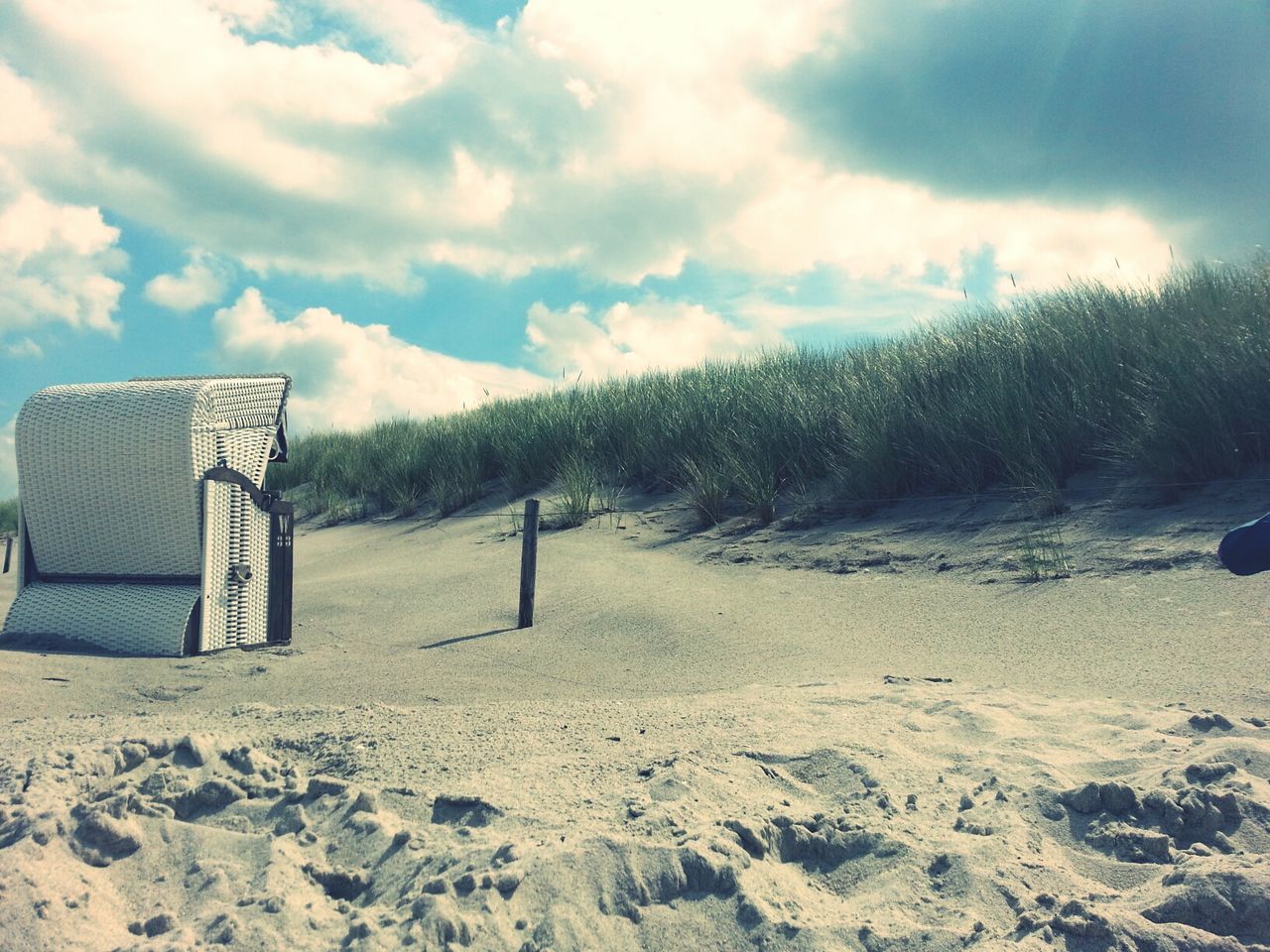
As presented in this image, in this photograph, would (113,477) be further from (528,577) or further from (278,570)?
(528,577)

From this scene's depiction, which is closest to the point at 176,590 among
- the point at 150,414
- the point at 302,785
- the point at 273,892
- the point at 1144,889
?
the point at 150,414

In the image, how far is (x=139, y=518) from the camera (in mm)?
5766

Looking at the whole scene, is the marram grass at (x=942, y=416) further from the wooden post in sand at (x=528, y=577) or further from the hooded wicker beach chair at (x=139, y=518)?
the hooded wicker beach chair at (x=139, y=518)

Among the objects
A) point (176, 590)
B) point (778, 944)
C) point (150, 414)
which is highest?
point (150, 414)

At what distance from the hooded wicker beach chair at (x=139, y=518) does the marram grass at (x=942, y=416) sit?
427 centimetres

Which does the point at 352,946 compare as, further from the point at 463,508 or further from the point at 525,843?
the point at 463,508

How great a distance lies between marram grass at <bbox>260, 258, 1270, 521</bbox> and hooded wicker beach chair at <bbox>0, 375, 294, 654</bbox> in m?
4.27

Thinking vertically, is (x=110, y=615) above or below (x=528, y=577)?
below

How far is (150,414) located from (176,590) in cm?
114

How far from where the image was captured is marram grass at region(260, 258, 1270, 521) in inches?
272

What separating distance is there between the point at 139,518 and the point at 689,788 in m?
4.53

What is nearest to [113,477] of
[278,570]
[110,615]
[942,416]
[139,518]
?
[139,518]

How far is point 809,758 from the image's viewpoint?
309cm

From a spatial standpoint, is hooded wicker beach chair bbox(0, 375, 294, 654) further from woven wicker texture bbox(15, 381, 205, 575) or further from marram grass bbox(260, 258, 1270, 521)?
marram grass bbox(260, 258, 1270, 521)
